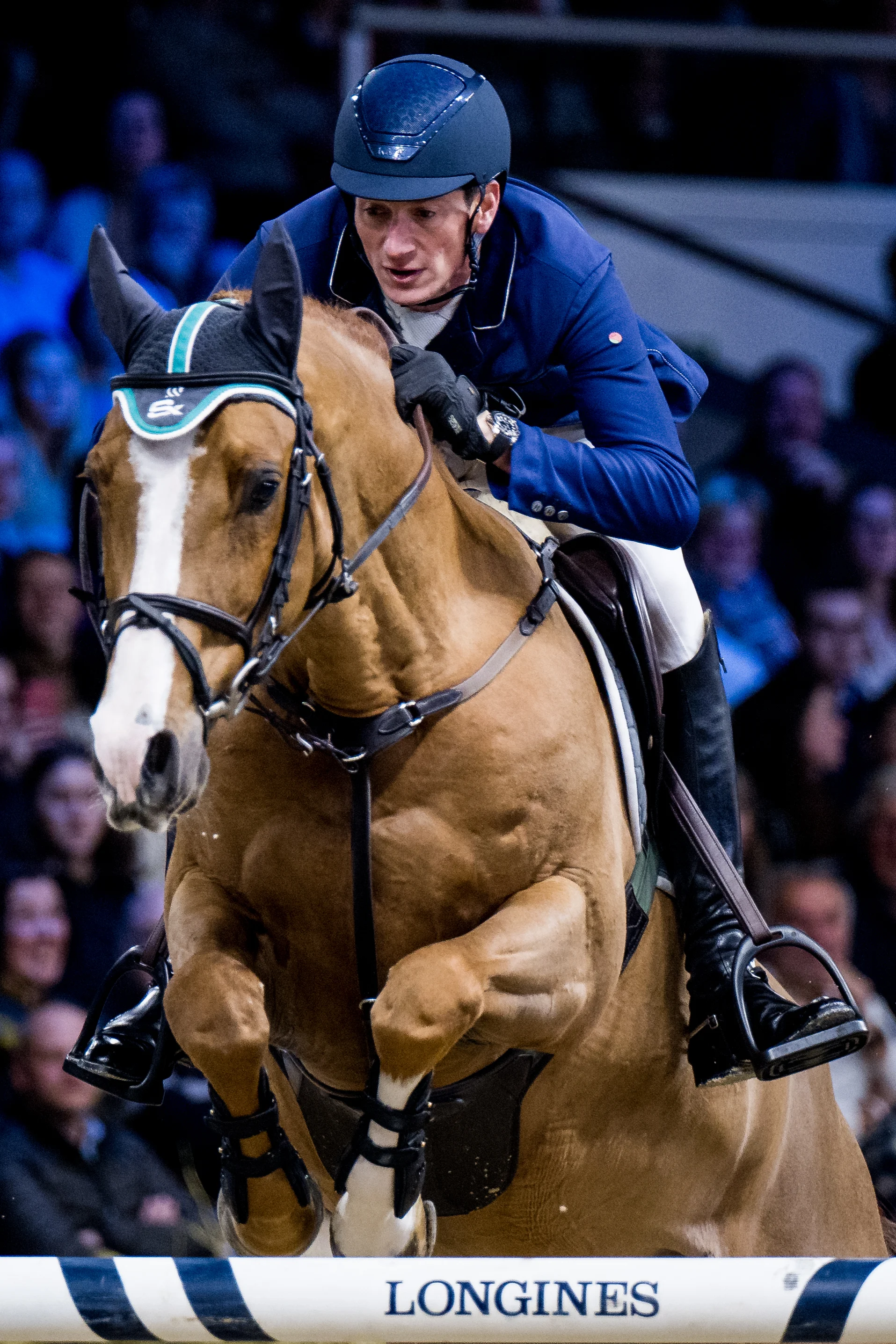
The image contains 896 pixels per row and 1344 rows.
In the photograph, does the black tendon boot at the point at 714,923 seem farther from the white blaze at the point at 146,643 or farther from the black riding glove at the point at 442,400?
the white blaze at the point at 146,643

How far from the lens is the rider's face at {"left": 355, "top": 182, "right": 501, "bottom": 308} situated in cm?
354

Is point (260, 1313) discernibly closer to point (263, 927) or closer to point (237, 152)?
point (263, 927)

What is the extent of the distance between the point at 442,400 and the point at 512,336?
0.46 m

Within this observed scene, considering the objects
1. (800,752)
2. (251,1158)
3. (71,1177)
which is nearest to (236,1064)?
(251,1158)

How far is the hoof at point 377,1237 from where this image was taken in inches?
127

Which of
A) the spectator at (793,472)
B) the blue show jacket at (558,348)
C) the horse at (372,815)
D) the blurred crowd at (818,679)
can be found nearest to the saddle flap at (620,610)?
the horse at (372,815)

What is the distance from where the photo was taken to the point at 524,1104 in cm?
371

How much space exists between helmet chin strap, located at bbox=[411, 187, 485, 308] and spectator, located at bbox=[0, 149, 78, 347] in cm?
466

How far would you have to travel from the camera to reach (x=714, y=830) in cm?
418

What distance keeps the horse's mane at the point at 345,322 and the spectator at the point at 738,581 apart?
179 inches

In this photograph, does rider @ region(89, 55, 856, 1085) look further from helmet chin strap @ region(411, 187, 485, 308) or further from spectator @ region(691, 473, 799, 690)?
spectator @ region(691, 473, 799, 690)

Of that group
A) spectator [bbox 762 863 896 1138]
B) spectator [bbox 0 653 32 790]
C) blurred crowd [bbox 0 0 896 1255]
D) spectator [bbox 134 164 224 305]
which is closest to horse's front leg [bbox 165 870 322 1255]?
blurred crowd [bbox 0 0 896 1255]

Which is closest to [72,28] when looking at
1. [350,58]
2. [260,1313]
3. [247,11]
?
[247,11]

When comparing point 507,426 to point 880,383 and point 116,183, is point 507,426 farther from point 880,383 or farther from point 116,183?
point 880,383
